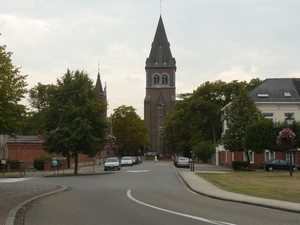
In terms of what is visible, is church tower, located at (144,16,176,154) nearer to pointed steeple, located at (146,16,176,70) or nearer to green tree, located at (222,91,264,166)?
pointed steeple, located at (146,16,176,70)

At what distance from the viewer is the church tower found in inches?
5192

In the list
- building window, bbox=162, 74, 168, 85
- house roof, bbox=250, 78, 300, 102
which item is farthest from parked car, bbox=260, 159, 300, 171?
building window, bbox=162, 74, 168, 85

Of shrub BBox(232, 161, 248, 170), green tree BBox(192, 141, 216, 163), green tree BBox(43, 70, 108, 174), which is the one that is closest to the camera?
green tree BBox(43, 70, 108, 174)

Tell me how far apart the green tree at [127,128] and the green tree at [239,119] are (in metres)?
63.6

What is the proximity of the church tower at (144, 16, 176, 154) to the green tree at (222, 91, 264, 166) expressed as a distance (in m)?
81.2

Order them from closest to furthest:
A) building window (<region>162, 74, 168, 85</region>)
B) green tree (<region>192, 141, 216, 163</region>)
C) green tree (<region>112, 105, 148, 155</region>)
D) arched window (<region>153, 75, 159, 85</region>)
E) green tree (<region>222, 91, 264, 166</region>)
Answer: green tree (<region>222, 91, 264, 166</region>), green tree (<region>192, 141, 216, 163</region>), green tree (<region>112, 105, 148, 155</region>), building window (<region>162, 74, 168, 85</region>), arched window (<region>153, 75, 159, 85</region>)

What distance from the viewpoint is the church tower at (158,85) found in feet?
433

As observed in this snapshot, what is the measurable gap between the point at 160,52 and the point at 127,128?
29799 mm

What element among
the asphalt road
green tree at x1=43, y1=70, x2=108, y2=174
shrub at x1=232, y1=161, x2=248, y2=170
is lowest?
the asphalt road

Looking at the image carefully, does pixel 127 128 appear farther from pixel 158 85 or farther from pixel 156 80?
pixel 156 80

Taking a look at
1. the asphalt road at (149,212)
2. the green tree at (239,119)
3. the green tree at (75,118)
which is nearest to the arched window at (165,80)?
the green tree at (239,119)

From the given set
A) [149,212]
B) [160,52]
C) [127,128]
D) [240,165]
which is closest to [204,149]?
→ [240,165]

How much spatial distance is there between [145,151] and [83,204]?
121478mm

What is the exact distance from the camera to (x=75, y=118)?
41.5 meters
